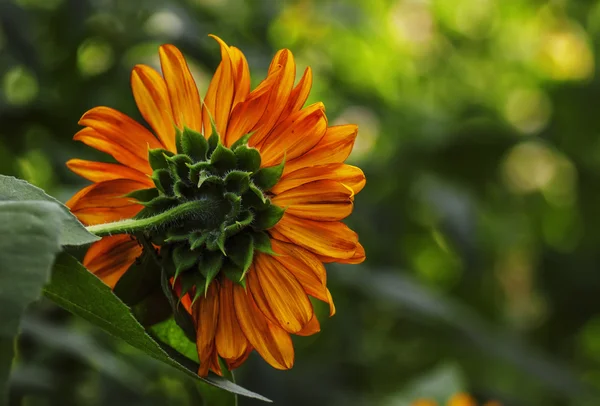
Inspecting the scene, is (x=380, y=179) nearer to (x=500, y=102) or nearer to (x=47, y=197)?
(x=500, y=102)

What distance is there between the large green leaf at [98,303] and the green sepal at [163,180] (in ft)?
0.42

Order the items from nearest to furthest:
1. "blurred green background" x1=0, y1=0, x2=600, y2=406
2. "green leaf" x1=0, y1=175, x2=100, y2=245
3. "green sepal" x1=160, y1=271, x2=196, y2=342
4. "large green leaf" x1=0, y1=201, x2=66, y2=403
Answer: "large green leaf" x1=0, y1=201, x2=66, y2=403 → "green leaf" x1=0, y1=175, x2=100, y2=245 → "green sepal" x1=160, y1=271, x2=196, y2=342 → "blurred green background" x1=0, y1=0, x2=600, y2=406

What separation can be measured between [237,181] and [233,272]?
7 cm

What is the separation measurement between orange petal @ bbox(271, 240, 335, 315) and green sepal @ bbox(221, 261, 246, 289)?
3 centimetres

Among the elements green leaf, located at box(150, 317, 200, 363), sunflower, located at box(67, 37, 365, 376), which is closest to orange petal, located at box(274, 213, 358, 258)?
sunflower, located at box(67, 37, 365, 376)

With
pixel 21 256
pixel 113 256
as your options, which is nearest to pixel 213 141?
pixel 113 256

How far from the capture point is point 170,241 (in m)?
0.62

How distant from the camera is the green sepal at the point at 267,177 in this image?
0.64m

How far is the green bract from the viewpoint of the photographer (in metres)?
0.62

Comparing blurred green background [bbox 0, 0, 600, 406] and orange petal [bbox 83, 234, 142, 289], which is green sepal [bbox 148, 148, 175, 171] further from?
blurred green background [bbox 0, 0, 600, 406]

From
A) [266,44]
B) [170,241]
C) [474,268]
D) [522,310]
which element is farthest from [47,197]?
[522,310]

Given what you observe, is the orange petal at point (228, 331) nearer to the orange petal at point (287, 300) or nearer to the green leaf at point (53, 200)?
the orange petal at point (287, 300)

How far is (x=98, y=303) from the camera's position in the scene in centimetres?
51

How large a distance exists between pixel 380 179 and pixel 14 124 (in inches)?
29.9
